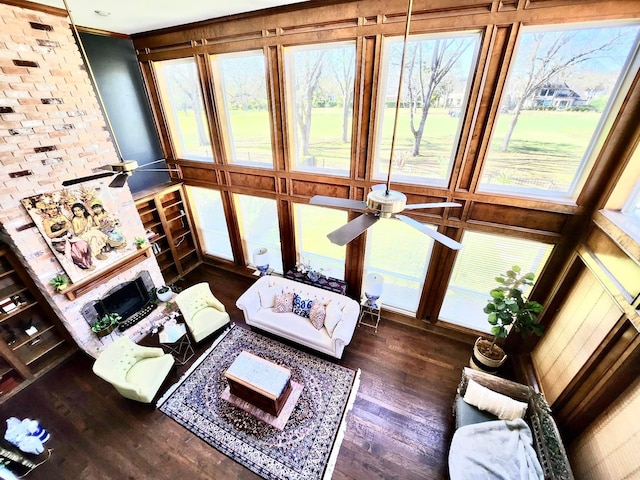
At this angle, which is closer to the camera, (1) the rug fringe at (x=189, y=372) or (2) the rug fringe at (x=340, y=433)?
(2) the rug fringe at (x=340, y=433)

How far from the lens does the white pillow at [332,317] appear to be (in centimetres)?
412

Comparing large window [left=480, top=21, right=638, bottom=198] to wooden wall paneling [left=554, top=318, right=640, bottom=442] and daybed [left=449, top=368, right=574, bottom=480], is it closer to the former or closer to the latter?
wooden wall paneling [left=554, top=318, right=640, bottom=442]

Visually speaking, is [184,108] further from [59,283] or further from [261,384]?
[261,384]

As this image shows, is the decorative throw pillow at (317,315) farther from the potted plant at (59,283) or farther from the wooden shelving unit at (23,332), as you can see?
the wooden shelving unit at (23,332)

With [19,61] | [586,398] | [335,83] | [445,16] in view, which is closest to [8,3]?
[19,61]

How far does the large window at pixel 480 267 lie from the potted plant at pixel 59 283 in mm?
5636

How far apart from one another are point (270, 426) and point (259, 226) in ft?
11.5

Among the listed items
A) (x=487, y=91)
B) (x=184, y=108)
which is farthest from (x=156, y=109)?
(x=487, y=91)

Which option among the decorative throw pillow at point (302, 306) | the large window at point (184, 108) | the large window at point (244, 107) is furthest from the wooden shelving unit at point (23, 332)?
the decorative throw pillow at point (302, 306)

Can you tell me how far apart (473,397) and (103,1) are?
636 centimetres

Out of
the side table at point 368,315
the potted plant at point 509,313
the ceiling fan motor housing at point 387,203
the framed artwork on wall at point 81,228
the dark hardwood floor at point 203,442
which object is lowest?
the dark hardwood floor at point 203,442

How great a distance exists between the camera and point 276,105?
412cm

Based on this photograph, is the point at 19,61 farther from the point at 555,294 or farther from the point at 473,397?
the point at 555,294

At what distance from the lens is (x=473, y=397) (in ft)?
10.2
